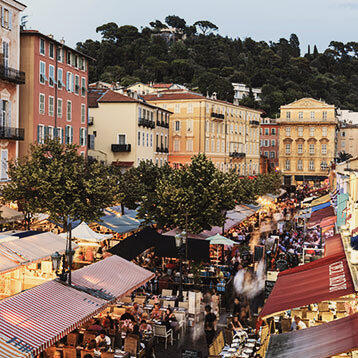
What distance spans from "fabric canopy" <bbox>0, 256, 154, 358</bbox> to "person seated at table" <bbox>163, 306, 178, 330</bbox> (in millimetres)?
1520

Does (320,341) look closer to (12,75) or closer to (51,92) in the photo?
(12,75)

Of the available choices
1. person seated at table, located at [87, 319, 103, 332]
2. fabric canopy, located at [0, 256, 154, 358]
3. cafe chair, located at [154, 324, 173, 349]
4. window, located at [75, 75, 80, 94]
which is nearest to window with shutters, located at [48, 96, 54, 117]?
window, located at [75, 75, 80, 94]

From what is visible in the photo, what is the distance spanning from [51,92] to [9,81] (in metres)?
6.02

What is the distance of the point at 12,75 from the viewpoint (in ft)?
112

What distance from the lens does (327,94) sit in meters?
149

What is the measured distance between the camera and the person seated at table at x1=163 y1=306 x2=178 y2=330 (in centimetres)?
1744

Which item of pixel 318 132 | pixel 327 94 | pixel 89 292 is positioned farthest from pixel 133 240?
pixel 327 94

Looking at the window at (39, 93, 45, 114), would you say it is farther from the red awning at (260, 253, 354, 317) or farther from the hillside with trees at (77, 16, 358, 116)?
the hillside with trees at (77, 16, 358, 116)

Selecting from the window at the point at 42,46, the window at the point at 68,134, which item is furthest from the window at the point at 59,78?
the window at the point at 68,134

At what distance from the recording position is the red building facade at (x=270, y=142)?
4284 inches

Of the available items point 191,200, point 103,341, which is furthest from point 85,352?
point 191,200

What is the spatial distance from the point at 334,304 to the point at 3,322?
34.6ft

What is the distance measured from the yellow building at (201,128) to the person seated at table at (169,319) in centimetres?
5492

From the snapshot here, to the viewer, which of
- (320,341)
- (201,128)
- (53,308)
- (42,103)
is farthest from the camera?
(201,128)
